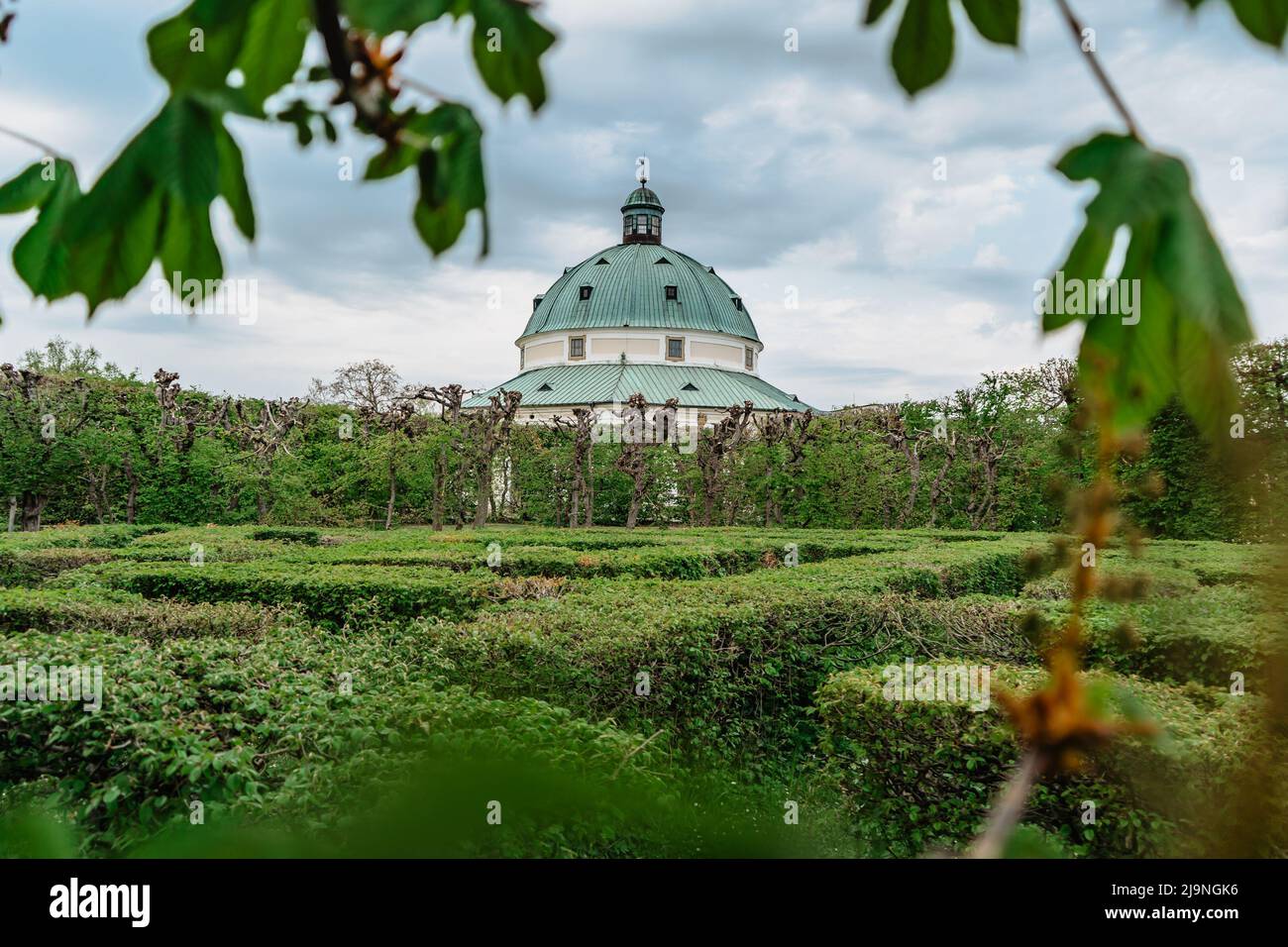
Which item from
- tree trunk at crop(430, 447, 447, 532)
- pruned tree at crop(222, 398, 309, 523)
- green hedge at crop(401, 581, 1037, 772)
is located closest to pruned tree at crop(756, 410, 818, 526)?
tree trunk at crop(430, 447, 447, 532)

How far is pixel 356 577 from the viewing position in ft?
30.3

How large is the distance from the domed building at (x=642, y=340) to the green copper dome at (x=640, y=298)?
56 mm

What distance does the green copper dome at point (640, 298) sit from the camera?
49844mm

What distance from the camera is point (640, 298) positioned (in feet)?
165

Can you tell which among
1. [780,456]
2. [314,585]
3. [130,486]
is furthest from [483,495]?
[314,585]

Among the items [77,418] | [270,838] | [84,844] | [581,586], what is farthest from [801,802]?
[77,418]

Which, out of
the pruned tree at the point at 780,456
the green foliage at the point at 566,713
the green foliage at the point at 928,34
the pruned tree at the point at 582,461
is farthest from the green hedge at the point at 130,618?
the pruned tree at the point at 780,456

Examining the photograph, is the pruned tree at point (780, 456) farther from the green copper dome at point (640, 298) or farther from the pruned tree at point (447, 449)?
the green copper dome at point (640, 298)

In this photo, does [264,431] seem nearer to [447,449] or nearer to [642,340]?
[447,449]

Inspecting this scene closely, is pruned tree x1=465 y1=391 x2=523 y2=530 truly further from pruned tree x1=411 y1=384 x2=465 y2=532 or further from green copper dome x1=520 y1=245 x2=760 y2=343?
green copper dome x1=520 y1=245 x2=760 y2=343

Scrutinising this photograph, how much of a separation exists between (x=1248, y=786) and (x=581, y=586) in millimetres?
8444

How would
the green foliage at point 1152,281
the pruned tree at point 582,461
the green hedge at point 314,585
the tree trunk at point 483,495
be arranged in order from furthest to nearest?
the pruned tree at point 582,461 → the tree trunk at point 483,495 → the green hedge at point 314,585 → the green foliage at point 1152,281
